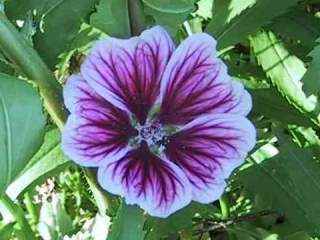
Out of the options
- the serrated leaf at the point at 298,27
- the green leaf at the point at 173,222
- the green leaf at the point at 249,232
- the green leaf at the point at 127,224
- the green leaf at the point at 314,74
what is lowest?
the green leaf at the point at 249,232

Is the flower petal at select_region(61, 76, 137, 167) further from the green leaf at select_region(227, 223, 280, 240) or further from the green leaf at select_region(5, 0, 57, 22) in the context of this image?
the green leaf at select_region(227, 223, 280, 240)

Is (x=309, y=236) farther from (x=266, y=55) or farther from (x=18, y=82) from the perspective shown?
(x=18, y=82)

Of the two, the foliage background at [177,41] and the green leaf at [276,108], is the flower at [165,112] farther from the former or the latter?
the green leaf at [276,108]

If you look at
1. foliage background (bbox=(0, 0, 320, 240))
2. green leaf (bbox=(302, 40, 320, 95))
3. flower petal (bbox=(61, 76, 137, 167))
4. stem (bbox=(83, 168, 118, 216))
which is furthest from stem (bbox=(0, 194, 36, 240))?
green leaf (bbox=(302, 40, 320, 95))

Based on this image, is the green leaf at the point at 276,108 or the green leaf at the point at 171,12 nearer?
the green leaf at the point at 171,12

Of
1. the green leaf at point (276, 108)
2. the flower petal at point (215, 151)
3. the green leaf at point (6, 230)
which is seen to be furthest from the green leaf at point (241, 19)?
the green leaf at point (6, 230)

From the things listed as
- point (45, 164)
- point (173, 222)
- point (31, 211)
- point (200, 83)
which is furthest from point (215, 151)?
point (31, 211)
